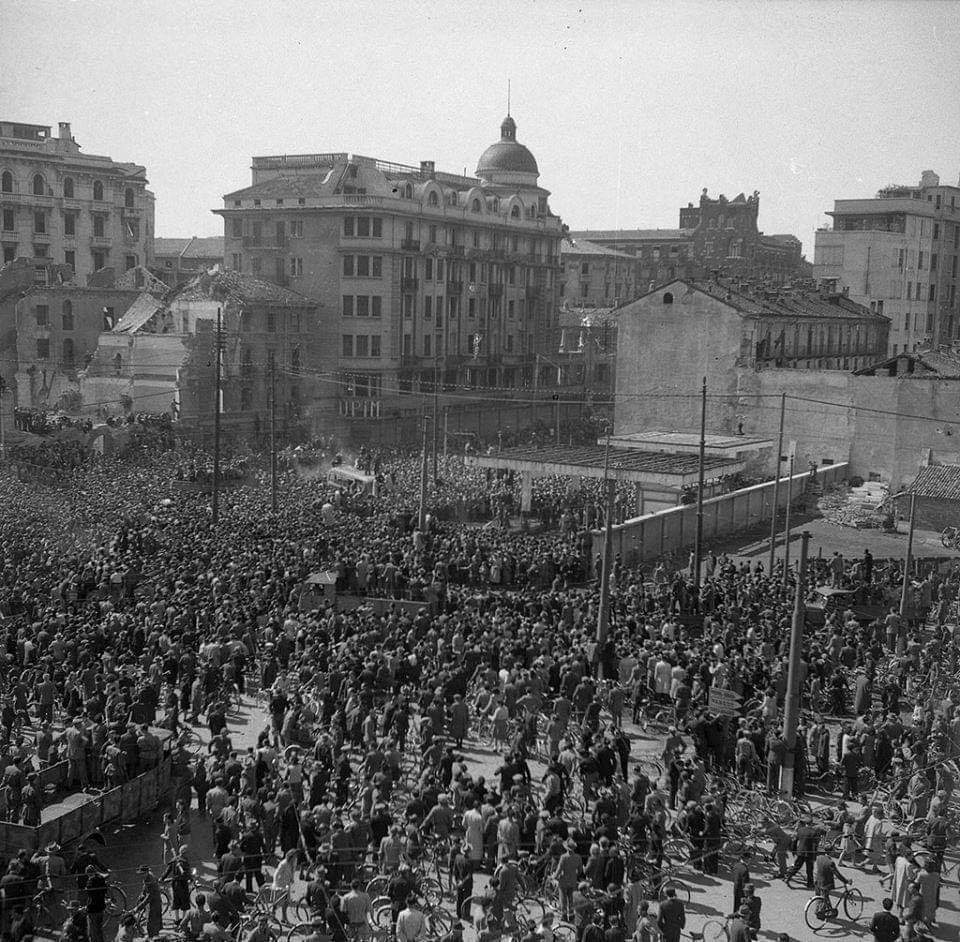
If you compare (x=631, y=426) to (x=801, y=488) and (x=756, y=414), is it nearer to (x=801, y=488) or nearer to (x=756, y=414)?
(x=756, y=414)

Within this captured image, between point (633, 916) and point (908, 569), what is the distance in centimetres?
1877

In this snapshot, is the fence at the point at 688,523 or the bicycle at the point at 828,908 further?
the fence at the point at 688,523

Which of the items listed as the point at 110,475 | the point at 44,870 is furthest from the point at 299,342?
the point at 44,870

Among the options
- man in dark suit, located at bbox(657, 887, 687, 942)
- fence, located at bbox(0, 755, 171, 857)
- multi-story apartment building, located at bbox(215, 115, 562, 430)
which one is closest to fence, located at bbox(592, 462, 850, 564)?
fence, located at bbox(0, 755, 171, 857)

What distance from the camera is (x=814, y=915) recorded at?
16.0 metres

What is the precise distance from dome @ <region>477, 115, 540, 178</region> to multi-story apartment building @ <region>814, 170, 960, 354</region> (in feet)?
80.5

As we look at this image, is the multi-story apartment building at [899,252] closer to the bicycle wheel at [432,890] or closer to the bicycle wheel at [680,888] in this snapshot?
the bicycle wheel at [680,888]

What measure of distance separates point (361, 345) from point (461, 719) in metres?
52.5

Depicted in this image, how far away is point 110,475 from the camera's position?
4550 cm

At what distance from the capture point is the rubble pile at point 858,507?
150 ft

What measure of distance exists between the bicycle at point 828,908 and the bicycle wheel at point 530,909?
3.54 m

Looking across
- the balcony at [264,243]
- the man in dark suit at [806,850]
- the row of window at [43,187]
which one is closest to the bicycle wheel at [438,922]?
the man in dark suit at [806,850]

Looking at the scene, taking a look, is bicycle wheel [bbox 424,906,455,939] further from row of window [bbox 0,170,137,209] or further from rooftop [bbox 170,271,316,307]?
row of window [bbox 0,170,137,209]

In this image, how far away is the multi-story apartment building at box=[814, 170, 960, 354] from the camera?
82.9 metres
